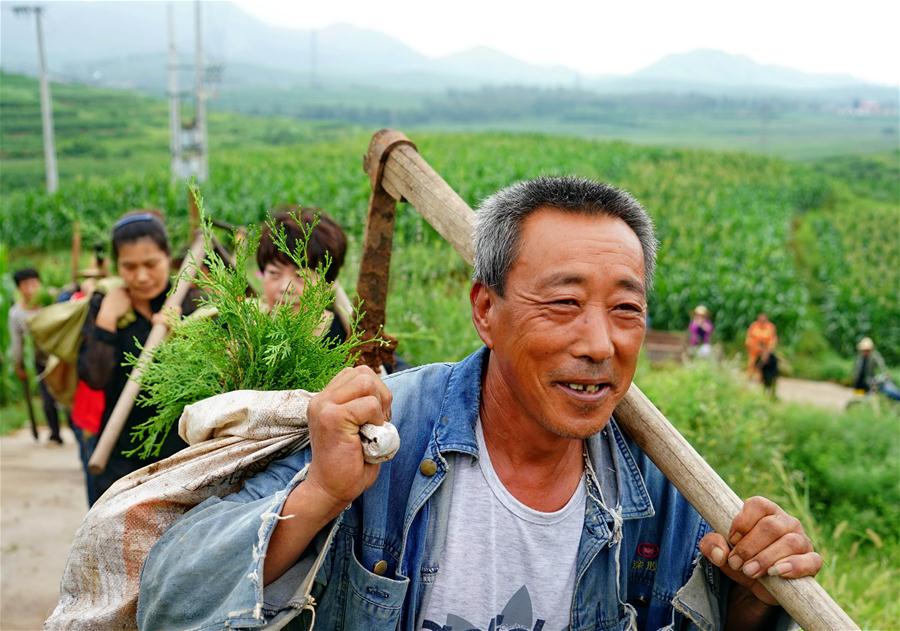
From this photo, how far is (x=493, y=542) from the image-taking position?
1.86 m

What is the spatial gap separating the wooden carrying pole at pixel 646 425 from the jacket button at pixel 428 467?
485mm

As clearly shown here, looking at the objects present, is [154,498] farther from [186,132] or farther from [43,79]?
[186,132]

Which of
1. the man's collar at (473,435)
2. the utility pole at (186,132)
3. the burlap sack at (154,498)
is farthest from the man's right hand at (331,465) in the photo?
the utility pole at (186,132)

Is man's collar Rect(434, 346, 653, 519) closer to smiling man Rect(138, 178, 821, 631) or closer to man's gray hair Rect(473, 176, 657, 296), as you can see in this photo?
smiling man Rect(138, 178, 821, 631)

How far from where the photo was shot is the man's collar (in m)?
1.91

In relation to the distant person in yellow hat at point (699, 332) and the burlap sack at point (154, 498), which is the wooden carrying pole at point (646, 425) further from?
the distant person in yellow hat at point (699, 332)

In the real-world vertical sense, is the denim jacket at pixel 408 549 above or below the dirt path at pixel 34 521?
above

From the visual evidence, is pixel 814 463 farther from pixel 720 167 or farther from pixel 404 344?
pixel 720 167

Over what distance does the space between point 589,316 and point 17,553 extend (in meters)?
5.18

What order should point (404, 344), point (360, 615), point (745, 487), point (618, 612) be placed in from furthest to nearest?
point (745, 487) < point (404, 344) < point (618, 612) < point (360, 615)

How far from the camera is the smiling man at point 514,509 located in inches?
65.4

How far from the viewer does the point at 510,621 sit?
185 cm

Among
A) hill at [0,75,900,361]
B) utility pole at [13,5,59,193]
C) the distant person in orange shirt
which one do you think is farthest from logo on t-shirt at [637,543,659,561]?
utility pole at [13,5,59,193]

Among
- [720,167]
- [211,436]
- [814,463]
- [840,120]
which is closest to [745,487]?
[814,463]
